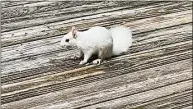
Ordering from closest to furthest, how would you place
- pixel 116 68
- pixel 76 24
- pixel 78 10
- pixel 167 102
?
1. pixel 167 102
2. pixel 116 68
3. pixel 76 24
4. pixel 78 10

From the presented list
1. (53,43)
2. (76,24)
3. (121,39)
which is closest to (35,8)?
(76,24)

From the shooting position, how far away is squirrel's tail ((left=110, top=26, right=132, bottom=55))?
123 inches

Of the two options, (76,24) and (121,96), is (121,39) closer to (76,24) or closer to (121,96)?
(76,24)

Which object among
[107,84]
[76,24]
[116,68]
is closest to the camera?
[107,84]

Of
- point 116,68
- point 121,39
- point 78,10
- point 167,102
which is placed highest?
point 78,10

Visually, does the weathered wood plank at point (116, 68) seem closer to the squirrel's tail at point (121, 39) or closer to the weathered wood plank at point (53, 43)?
the squirrel's tail at point (121, 39)

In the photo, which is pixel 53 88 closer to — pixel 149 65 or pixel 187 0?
pixel 149 65

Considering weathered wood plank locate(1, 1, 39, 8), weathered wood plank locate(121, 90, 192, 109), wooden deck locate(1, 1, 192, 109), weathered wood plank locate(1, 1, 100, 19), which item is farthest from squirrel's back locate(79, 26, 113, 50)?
weathered wood plank locate(1, 1, 39, 8)

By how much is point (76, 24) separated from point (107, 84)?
87 centimetres

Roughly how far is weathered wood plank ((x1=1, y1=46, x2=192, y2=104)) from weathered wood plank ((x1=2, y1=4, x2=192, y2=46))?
0.56 metres

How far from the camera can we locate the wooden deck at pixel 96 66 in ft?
8.78

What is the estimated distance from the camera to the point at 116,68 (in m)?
2.95

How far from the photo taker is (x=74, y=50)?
10.3ft

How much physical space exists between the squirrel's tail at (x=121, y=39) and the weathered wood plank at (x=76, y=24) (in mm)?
239
